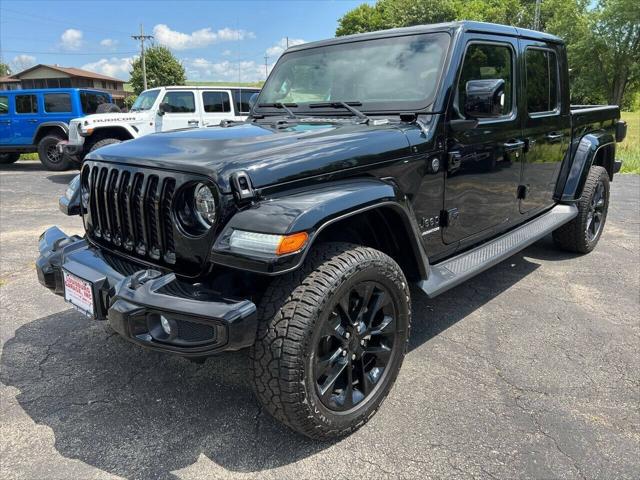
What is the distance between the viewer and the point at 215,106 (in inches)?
464

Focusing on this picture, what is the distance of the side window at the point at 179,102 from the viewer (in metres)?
11.1

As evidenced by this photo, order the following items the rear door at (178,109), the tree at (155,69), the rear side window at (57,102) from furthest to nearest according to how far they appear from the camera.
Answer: the tree at (155,69) → the rear side window at (57,102) → the rear door at (178,109)

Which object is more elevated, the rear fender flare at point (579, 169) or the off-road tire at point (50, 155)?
the off-road tire at point (50, 155)

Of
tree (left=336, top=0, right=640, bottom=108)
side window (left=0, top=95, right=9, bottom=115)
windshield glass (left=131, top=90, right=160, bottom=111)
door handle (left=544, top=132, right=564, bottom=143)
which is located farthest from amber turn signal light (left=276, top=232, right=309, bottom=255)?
tree (left=336, top=0, right=640, bottom=108)

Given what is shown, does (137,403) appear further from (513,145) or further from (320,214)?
(513,145)

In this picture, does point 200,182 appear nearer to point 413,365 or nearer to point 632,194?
point 413,365

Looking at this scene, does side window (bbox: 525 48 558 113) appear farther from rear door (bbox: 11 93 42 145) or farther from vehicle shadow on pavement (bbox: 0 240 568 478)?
rear door (bbox: 11 93 42 145)

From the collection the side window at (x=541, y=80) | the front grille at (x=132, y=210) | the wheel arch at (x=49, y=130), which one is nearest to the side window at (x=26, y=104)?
the wheel arch at (x=49, y=130)

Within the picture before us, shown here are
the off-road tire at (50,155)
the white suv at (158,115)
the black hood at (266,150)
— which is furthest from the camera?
the off-road tire at (50,155)

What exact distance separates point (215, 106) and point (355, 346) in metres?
10.4

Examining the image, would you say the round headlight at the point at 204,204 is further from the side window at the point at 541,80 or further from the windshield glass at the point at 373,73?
the side window at the point at 541,80

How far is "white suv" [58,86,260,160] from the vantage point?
10391 mm

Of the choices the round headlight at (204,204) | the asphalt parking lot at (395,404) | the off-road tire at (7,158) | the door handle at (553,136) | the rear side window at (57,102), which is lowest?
the asphalt parking lot at (395,404)

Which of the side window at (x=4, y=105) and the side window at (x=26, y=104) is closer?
the side window at (x=26, y=104)
